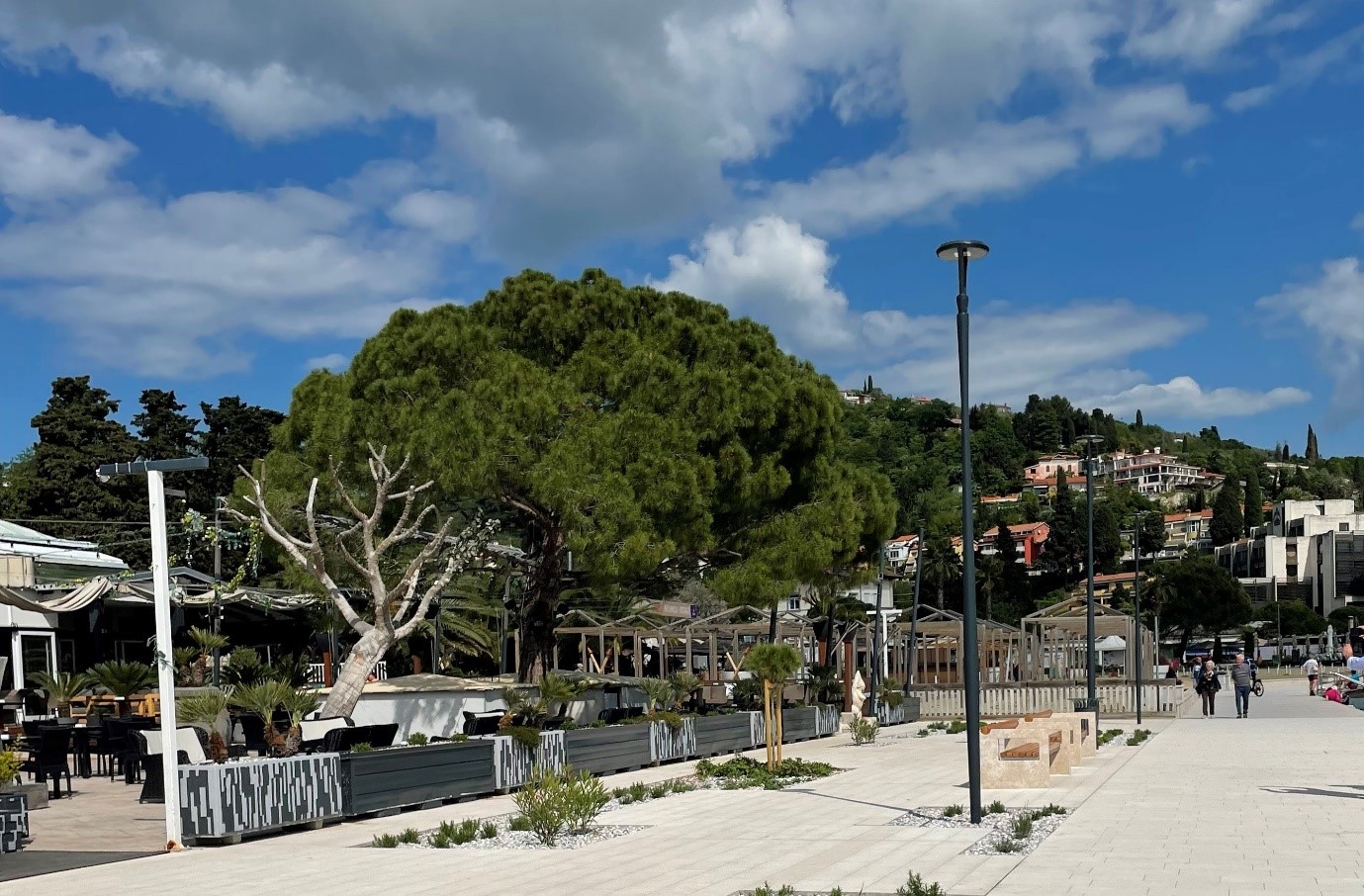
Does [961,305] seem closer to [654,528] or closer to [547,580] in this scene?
[654,528]

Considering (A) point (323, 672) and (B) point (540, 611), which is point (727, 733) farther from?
(A) point (323, 672)

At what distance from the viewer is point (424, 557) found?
16031 mm

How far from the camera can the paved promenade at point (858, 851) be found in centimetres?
946

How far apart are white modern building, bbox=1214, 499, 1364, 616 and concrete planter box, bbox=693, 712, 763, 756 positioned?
396ft

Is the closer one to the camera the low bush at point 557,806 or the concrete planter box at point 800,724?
the low bush at point 557,806

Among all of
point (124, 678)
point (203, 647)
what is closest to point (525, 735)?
point (124, 678)

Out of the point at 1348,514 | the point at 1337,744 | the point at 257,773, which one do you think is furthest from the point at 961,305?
the point at 1348,514

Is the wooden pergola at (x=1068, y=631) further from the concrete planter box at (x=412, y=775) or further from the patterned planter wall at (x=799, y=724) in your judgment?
the concrete planter box at (x=412, y=775)

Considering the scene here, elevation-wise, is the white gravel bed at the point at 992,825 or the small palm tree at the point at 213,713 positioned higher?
the small palm tree at the point at 213,713

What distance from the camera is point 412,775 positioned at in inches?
557

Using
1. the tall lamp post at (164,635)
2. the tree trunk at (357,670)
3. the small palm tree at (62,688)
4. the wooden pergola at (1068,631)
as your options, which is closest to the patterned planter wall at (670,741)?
the tree trunk at (357,670)

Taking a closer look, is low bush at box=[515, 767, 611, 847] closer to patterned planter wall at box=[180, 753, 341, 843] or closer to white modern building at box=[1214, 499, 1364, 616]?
patterned planter wall at box=[180, 753, 341, 843]

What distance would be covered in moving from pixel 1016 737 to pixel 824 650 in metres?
16.6

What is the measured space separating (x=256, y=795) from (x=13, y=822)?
1.88 meters
